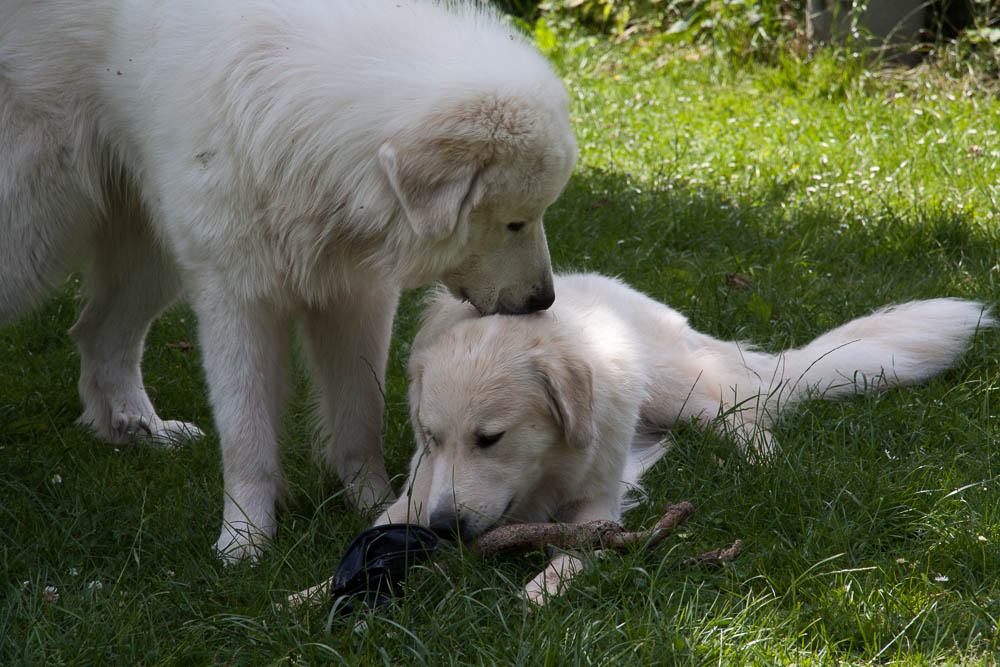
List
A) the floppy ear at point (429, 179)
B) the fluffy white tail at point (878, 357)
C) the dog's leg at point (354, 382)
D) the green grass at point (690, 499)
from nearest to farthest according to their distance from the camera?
the green grass at point (690, 499), the floppy ear at point (429, 179), the dog's leg at point (354, 382), the fluffy white tail at point (878, 357)

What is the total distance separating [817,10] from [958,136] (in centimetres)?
223

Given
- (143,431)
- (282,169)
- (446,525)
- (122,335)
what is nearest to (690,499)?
(446,525)

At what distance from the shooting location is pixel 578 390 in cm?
297

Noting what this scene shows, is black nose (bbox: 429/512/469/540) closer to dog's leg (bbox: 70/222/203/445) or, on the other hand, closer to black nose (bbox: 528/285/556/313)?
black nose (bbox: 528/285/556/313)

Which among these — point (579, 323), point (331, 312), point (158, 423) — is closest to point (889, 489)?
point (579, 323)

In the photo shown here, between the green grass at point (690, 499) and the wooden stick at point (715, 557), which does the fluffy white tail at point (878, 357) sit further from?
the wooden stick at point (715, 557)

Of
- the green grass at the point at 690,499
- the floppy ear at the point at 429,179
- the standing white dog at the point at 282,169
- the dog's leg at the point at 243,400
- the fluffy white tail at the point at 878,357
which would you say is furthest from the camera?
the fluffy white tail at the point at 878,357

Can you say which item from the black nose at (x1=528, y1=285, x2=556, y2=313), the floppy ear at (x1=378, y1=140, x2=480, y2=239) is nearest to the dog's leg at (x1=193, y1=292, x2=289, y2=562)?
the floppy ear at (x1=378, y1=140, x2=480, y2=239)

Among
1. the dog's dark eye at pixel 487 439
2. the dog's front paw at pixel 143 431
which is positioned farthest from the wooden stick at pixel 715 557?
the dog's front paw at pixel 143 431

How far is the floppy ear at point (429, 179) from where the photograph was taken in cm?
273

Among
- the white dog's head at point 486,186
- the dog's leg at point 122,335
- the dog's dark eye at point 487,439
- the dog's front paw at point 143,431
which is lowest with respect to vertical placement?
the dog's front paw at point 143,431

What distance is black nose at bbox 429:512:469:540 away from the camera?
9.27 ft

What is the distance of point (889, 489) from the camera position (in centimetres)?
302

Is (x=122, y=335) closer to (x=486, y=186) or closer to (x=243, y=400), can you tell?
(x=243, y=400)
